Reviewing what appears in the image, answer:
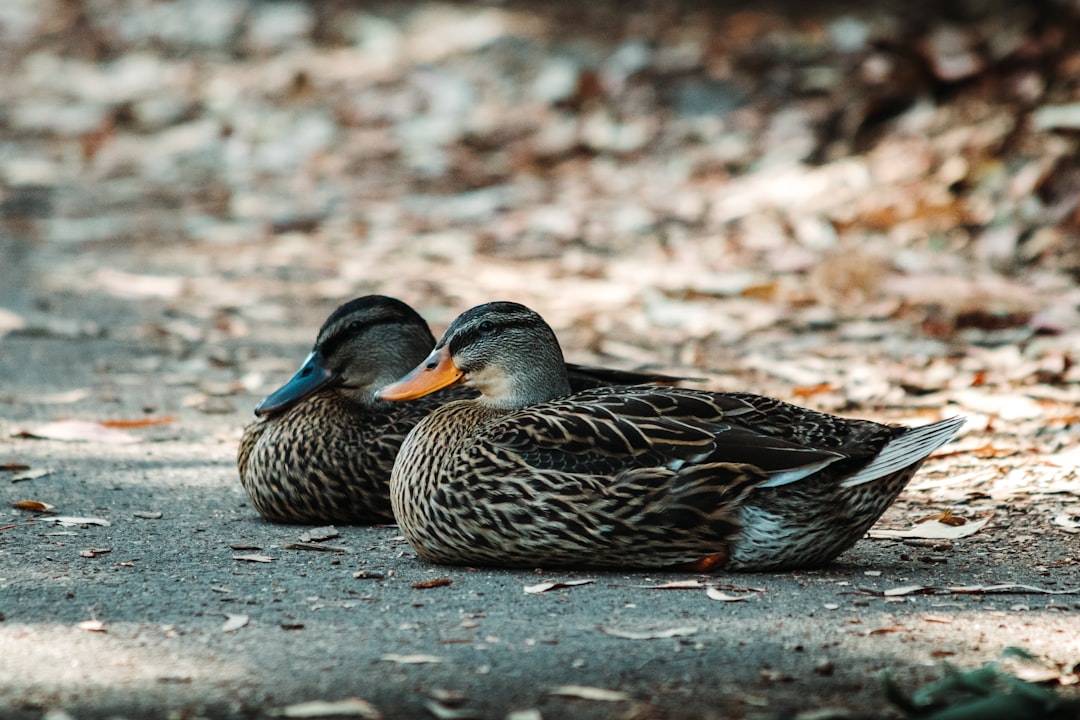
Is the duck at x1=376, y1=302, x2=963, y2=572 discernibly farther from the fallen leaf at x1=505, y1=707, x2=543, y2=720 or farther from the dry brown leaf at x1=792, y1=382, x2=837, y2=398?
the dry brown leaf at x1=792, y1=382, x2=837, y2=398

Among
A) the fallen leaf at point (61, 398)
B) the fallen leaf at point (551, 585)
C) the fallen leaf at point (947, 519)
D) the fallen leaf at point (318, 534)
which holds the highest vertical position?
the fallen leaf at point (61, 398)

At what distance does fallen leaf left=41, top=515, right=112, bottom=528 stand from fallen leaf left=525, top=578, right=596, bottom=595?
5.05 feet

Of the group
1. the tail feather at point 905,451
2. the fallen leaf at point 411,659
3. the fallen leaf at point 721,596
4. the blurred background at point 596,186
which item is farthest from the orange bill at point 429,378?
the blurred background at point 596,186

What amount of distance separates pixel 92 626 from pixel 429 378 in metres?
1.47

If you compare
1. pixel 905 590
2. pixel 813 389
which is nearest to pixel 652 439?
pixel 905 590

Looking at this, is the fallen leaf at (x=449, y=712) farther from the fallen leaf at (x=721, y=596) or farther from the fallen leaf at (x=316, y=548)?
the fallen leaf at (x=316, y=548)

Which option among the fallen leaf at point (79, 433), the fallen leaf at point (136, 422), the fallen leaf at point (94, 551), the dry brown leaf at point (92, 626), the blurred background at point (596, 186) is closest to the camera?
the dry brown leaf at point (92, 626)

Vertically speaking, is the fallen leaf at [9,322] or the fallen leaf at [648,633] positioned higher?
the fallen leaf at [9,322]

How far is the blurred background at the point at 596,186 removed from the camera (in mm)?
7871

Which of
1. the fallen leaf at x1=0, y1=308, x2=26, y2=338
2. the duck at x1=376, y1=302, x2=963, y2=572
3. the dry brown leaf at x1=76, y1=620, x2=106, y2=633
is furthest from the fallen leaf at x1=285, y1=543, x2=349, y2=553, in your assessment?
the fallen leaf at x1=0, y1=308, x2=26, y2=338

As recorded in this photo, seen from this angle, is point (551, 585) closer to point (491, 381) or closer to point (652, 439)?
point (652, 439)

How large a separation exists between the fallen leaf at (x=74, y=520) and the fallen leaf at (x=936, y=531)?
8.16 ft

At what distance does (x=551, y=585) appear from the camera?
13.0ft

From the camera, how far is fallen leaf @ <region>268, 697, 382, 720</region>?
293 centimetres
